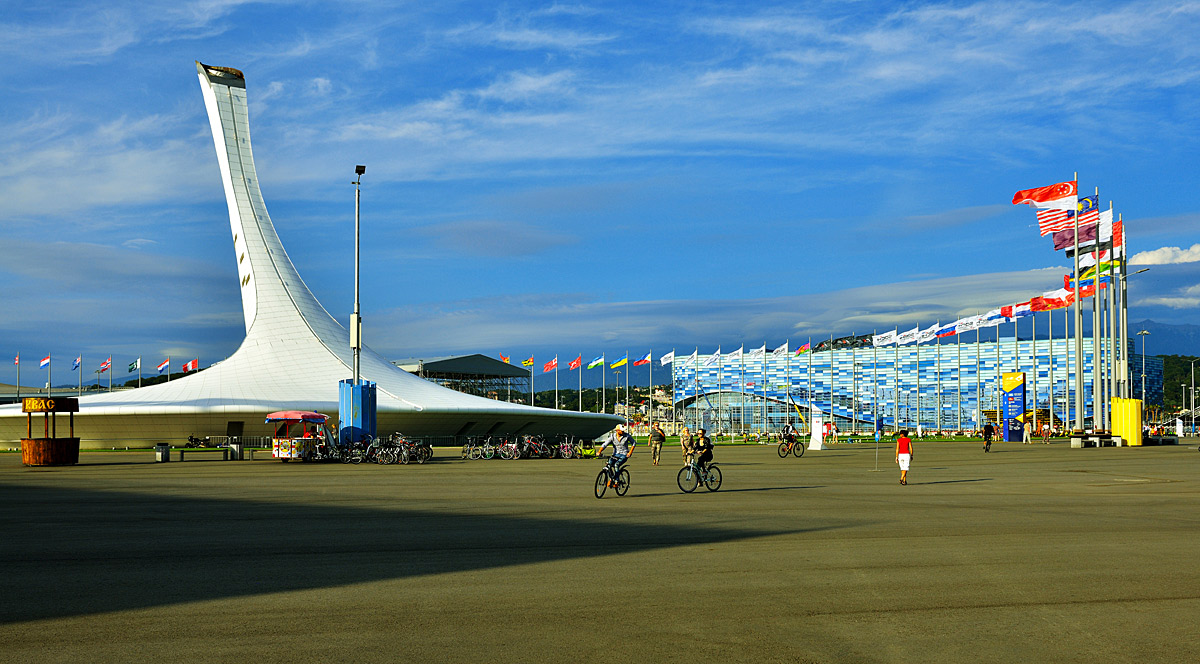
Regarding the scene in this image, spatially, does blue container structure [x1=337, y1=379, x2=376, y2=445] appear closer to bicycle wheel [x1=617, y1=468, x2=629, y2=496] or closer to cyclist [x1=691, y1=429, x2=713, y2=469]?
cyclist [x1=691, y1=429, x2=713, y2=469]

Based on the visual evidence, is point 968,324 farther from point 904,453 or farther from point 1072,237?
point 904,453

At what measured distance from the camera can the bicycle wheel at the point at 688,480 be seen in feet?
63.2

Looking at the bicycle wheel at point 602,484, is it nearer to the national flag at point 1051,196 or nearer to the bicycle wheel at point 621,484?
the bicycle wheel at point 621,484

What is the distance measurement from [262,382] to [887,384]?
66187 millimetres

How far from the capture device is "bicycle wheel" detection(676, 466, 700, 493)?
63.2 feet

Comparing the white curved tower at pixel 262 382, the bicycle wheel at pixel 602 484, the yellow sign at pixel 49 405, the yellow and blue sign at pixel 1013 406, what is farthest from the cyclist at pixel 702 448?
the yellow and blue sign at pixel 1013 406

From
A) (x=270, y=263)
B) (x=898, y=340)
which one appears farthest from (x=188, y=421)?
(x=898, y=340)

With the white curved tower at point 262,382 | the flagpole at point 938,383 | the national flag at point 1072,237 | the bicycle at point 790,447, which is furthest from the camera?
the flagpole at point 938,383

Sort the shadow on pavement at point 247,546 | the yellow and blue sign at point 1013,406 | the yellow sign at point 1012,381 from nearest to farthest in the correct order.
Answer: the shadow on pavement at point 247,546 → the yellow and blue sign at point 1013,406 → the yellow sign at point 1012,381

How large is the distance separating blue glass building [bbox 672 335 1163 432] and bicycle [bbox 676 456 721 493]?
66.0m

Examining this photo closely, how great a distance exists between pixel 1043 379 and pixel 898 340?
58.4 ft

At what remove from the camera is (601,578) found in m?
8.77

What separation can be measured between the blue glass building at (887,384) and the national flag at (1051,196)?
3003 centimetres

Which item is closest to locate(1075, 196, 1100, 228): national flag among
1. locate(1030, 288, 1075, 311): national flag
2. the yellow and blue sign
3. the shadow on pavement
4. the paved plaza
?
locate(1030, 288, 1075, 311): national flag
